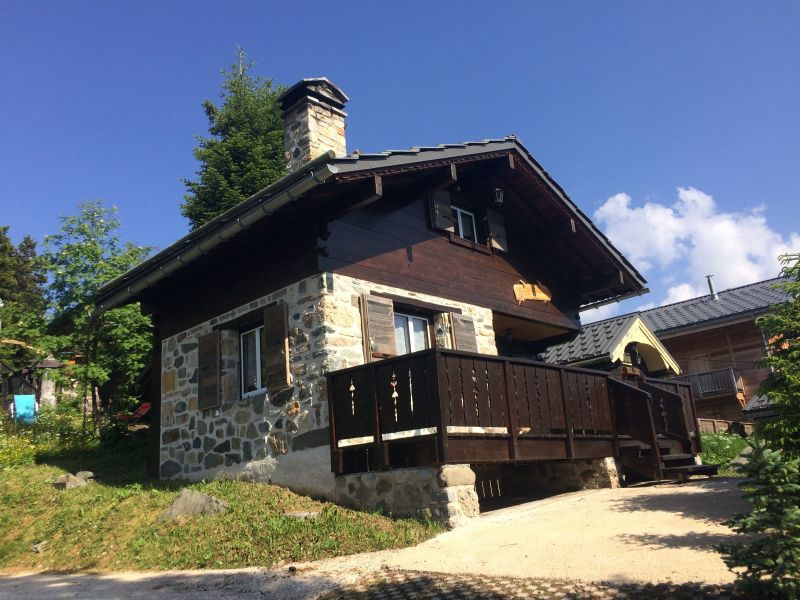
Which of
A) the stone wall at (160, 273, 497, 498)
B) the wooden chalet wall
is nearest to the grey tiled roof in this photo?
the stone wall at (160, 273, 497, 498)

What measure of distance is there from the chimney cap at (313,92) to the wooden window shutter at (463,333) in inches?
167

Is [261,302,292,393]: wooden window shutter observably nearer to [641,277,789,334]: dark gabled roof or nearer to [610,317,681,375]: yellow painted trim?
[610,317,681,375]: yellow painted trim

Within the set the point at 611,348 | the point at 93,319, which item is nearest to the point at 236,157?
the point at 93,319

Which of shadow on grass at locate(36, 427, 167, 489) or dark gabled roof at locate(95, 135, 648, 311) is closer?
dark gabled roof at locate(95, 135, 648, 311)

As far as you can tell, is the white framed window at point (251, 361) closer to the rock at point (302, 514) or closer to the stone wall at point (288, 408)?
the stone wall at point (288, 408)

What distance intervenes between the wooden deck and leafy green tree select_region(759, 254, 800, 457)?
275 cm

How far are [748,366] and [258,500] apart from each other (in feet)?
75.7

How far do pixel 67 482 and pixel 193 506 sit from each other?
351 cm

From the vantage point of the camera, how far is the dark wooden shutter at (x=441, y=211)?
35.7 ft

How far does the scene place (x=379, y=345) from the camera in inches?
357

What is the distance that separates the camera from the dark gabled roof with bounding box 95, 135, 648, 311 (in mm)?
7852

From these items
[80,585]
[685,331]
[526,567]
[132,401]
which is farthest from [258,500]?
[685,331]

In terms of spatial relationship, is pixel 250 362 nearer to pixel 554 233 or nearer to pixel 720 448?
pixel 554 233

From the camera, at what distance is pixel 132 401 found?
1415cm
